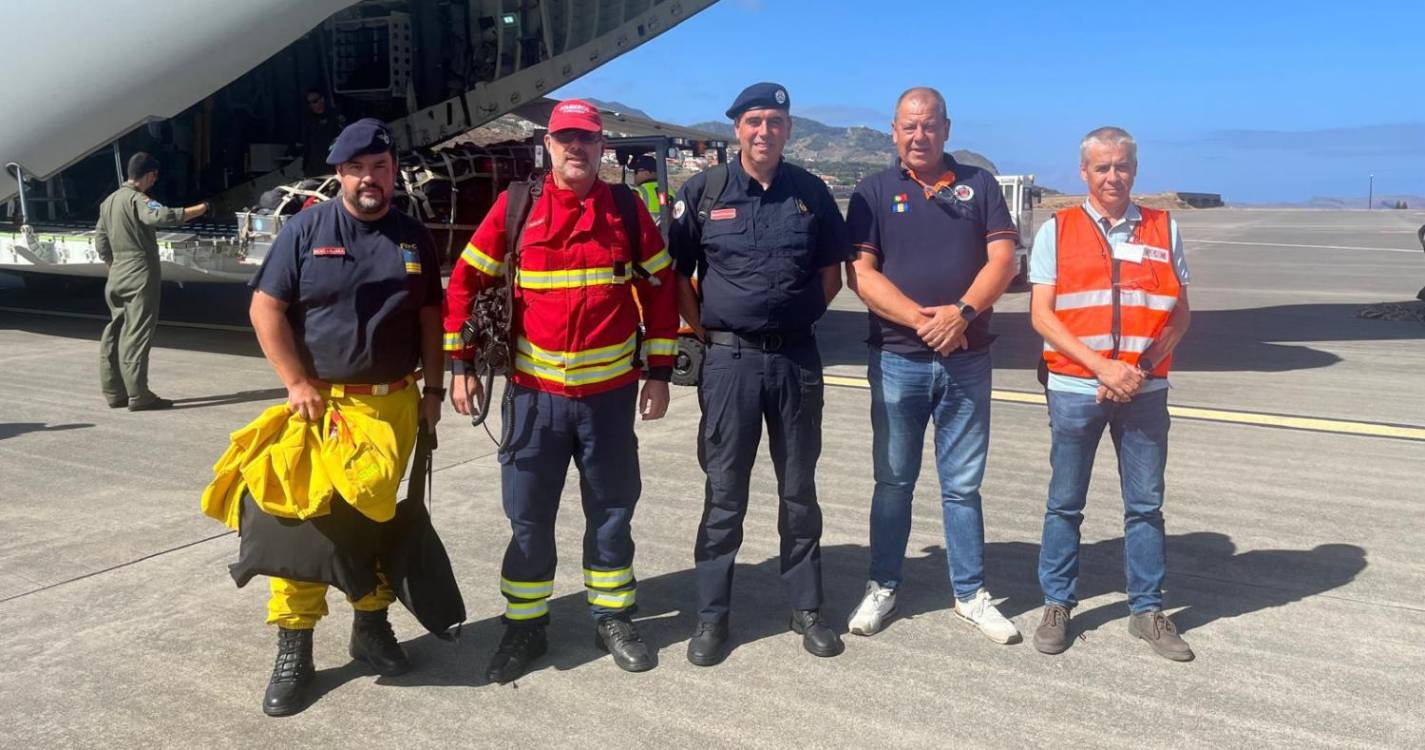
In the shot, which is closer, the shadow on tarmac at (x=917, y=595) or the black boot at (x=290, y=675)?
the black boot at (x=290, y=675)

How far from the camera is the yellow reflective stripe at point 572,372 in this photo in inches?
134

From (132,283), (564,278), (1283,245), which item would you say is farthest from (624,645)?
(1283,245)

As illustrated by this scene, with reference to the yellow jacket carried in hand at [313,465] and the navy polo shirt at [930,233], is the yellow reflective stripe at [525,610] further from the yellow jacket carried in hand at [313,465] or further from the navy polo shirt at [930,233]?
the navy polo shirt at [930,233]

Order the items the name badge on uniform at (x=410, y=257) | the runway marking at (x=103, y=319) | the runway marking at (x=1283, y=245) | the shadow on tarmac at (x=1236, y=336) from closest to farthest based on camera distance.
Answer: the name badge on uniform at (x=410, y=257)
the shadow on tarmac at (x=1236, y=336)
the runway marking at (x=103, y=319)
the runway marking at (x=1283, y=245)

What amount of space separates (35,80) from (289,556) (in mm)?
7468

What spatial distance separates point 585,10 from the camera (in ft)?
49.2

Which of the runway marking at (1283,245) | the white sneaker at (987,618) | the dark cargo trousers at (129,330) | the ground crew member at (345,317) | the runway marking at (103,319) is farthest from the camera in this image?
the runway marking at (1283,245)

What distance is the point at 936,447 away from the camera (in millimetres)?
3797

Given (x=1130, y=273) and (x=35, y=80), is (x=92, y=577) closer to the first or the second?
(x=1130, y=273)

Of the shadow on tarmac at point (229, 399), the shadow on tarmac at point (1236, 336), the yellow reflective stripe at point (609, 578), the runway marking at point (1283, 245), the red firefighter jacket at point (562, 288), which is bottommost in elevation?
the shadow on tarmac at point (1236, 336)

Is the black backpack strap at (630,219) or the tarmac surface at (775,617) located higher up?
the black backpack strap at (630,219)

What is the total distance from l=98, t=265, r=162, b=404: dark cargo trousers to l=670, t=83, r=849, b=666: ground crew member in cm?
538

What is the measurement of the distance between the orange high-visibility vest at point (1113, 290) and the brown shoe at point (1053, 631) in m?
0.84

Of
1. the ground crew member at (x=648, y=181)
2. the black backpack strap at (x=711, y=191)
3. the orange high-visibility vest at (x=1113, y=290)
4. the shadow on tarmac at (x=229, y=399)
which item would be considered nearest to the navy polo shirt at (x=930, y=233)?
the orange high-visibility vest at (x=1113, y=290)
